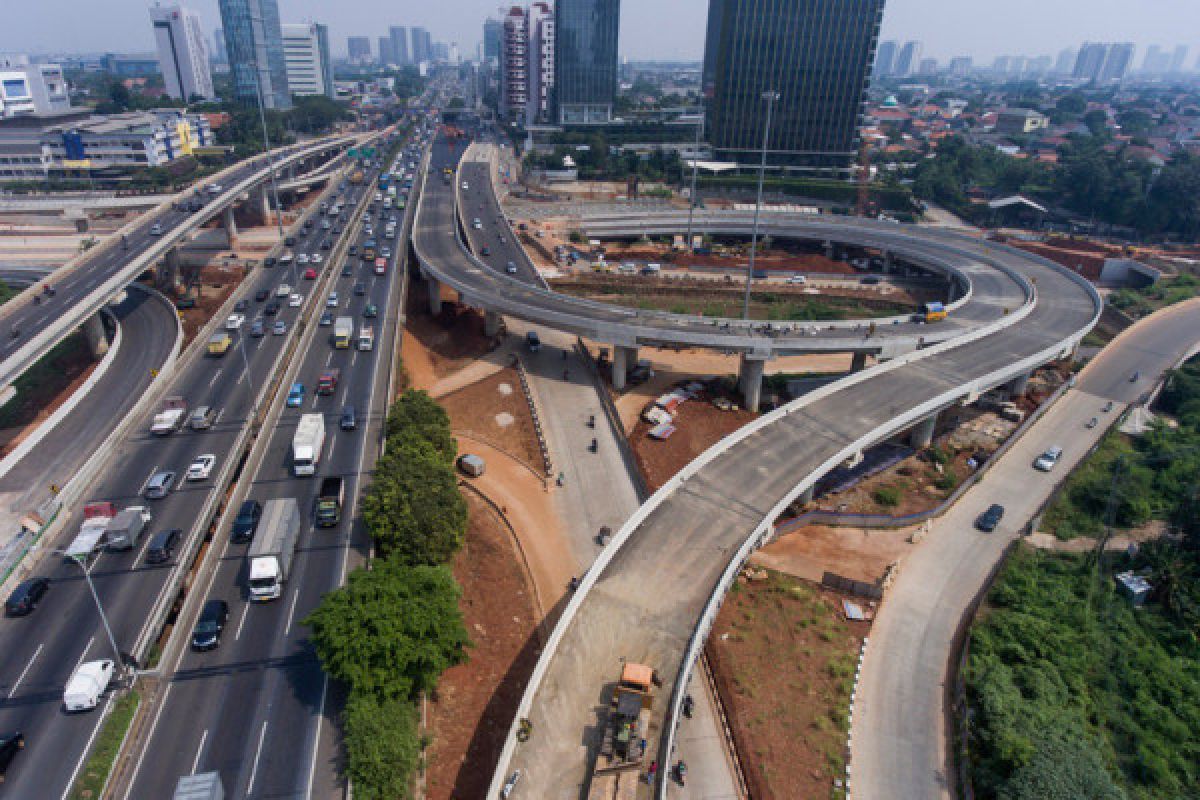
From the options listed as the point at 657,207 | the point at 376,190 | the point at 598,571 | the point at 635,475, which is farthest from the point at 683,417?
the point at 376,190

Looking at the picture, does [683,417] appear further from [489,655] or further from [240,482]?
[240,482]

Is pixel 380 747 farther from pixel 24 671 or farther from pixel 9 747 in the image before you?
pixel 24 671

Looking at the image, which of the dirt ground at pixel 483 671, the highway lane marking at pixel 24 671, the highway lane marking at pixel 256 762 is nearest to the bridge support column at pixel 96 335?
the highway lane marking at pixel 24 671

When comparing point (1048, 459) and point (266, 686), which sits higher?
point (266, 686)

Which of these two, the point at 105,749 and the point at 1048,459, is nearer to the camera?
the point at 105,749

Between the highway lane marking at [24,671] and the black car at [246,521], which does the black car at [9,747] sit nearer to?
the highway lane marking at [24,671]

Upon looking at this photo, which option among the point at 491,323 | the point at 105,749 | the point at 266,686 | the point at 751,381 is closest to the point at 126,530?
the point at 105,749
